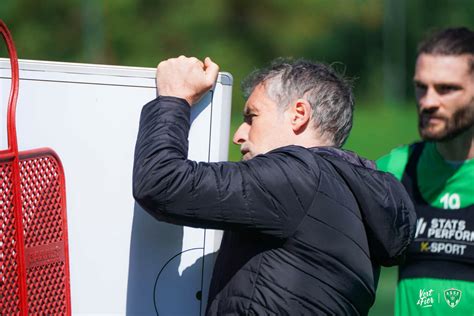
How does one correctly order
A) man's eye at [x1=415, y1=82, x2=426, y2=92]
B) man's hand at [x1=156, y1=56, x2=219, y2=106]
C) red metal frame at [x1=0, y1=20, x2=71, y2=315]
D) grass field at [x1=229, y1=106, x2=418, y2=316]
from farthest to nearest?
grass field at [x1=229, y1=106, x2=418, y2=316] → man's eye at [x1=415, y1=82, x2=426, y2=92] → man's hand at [x1=156, y1=56, x2=219, y2=106] → red metal frame at [x1=0, y1=20, x2=71, y2=315]

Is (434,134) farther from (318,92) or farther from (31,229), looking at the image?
(31,229)

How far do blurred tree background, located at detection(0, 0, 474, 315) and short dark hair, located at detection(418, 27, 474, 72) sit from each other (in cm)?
1469

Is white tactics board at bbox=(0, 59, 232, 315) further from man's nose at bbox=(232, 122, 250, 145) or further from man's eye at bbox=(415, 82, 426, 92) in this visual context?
man's eye at bbox=(415, 82, 426, 92)

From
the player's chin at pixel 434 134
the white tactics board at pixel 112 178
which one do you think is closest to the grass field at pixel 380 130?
the player's chin at pixel 434 134

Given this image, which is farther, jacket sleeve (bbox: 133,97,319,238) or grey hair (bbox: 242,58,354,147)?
grey hair (bbox: 242,58,354,147)

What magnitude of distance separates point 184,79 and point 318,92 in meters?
0.36

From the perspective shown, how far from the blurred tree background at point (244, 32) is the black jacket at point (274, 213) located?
16130 mm

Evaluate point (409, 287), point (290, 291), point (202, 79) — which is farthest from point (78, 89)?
point (409, 287)

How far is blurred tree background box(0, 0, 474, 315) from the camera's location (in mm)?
19953

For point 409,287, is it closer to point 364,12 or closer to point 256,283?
point 256,283

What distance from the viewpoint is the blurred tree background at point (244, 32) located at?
20.0 meters

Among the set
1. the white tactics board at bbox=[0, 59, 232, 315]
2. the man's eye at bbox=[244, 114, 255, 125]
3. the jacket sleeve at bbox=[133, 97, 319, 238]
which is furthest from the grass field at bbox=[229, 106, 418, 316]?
the jacket sleeve at bbox=[133, 97, 319, 238]

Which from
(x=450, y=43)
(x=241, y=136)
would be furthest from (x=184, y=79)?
(x=450, y=43)

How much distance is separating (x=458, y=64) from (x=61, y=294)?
6.18 ft
